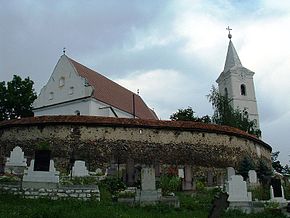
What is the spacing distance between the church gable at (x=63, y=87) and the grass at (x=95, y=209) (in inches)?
825

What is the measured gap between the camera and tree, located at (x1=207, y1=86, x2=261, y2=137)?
127 ft

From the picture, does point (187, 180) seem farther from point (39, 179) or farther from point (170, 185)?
point (39, 179)

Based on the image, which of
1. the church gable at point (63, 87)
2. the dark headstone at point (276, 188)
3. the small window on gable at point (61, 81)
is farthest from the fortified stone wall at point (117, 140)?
the small window on gable at point (61, 81)

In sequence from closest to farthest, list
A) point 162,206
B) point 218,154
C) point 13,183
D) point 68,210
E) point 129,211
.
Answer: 1. point 68,210
2. point 129,211
3. point 162,206
4. point 13,183
5. point 218,154

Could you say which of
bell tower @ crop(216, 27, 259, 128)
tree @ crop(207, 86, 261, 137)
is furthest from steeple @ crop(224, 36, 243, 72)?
tree @ crop(207, 86, 261, 137)

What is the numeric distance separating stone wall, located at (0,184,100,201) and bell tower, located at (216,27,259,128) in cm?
3676

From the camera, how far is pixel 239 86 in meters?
49.6

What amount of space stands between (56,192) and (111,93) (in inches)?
939

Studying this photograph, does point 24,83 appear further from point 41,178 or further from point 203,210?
point 203,210

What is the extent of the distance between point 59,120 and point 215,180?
30.5ft

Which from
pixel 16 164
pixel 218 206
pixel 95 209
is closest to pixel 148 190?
pixel 95 209

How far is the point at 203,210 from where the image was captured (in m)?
12.9

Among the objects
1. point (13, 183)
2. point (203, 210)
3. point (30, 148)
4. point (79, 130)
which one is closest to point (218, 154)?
point (79, 130)

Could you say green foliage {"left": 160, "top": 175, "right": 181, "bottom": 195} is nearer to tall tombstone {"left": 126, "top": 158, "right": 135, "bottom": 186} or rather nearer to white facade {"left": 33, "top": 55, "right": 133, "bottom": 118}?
tall tombstone {"left": 126, "top": 158, "right": 135, "bottom": 186}
